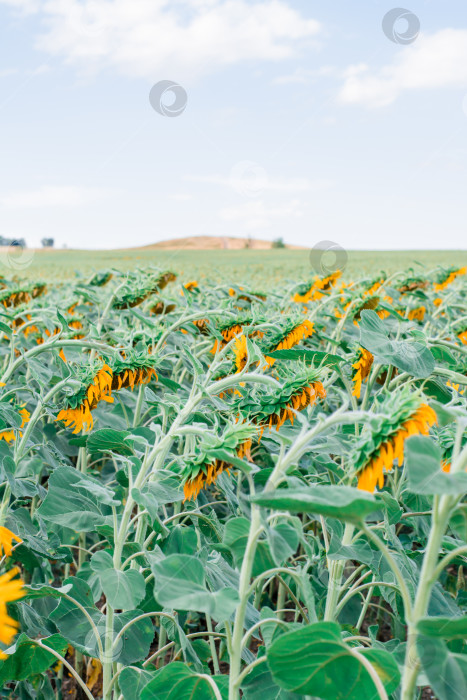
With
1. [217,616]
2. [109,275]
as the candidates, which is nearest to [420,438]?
[217,616]

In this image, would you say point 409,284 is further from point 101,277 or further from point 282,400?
point 282,400

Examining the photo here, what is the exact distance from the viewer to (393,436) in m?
0.75

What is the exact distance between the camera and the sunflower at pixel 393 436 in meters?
0.74

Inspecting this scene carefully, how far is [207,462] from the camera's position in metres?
0.90

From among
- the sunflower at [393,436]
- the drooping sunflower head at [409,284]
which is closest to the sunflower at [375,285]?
the drooping sunflower head at [409,284]

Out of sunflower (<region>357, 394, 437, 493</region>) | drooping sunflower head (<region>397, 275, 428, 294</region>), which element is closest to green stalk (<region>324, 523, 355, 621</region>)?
sunflower (<region>357, 394, 437, 493</region>)

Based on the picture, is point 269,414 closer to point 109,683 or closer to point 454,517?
point 454,517

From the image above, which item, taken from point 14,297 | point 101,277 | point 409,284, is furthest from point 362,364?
point 101,277

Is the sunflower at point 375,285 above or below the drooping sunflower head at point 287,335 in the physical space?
above

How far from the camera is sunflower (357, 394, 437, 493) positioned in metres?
0.74

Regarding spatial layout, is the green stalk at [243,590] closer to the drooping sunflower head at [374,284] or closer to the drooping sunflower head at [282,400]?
the drooping sunflower head at [282,400]

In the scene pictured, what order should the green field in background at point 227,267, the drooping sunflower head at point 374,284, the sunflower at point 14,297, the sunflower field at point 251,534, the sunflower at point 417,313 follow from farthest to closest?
the green field in background at point 227,267 < the sunflower at point 417,313 < the drooping sunflower head at point 374,284 < the sunflower at point 14,297 < the sunflower field at point 251,534

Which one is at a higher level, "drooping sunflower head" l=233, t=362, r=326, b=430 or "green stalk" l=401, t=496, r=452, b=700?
"drooping sunflower head" l=233, t=362, r=326, b=430

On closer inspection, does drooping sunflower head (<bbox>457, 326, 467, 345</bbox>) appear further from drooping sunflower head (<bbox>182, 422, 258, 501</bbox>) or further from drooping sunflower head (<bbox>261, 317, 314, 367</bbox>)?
drooping sunflower head (<bbox>182, 422, 258, 501</bbox>)
